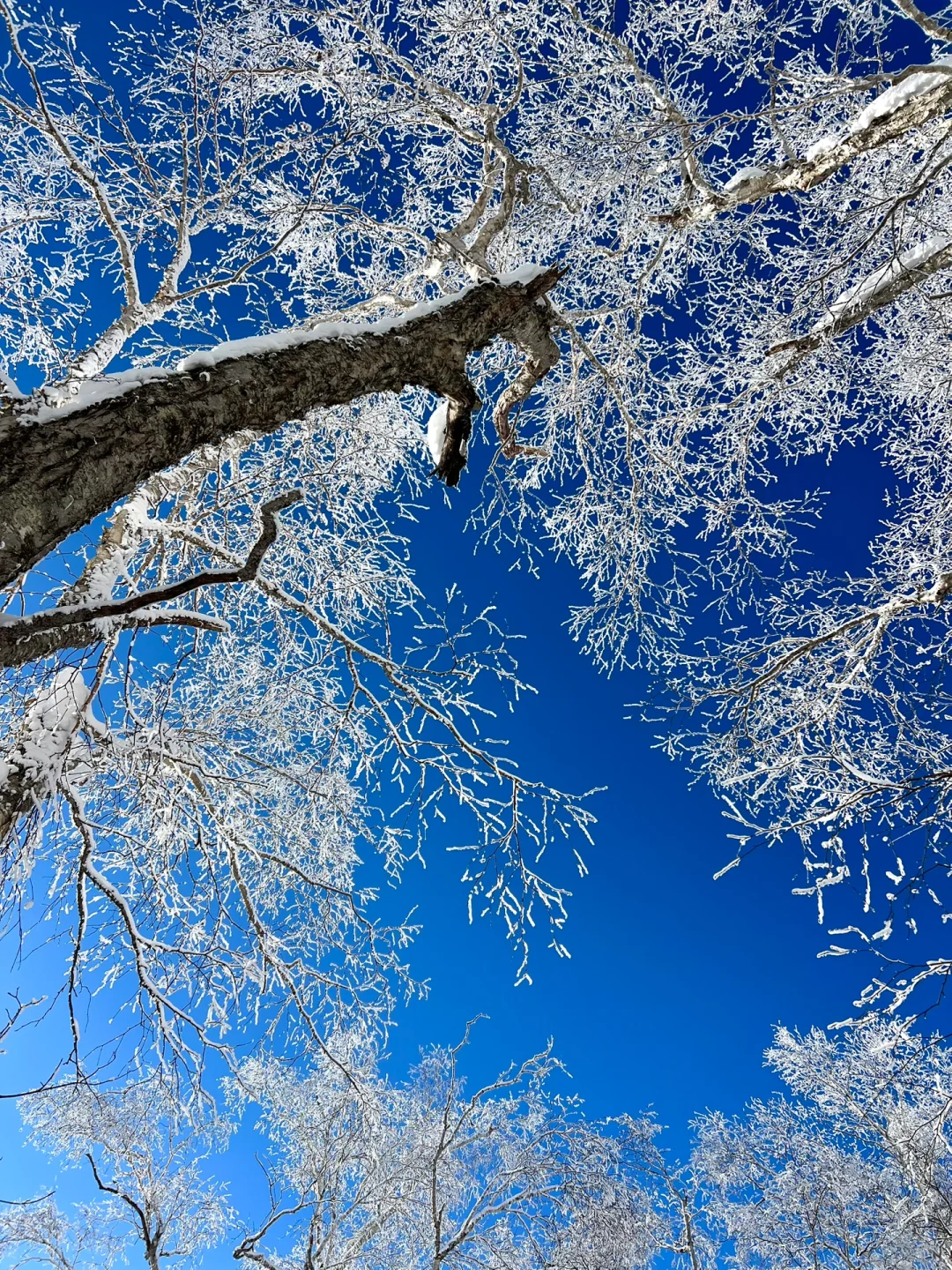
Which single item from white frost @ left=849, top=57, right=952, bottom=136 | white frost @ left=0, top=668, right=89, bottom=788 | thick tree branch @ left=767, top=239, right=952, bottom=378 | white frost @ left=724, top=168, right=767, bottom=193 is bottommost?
white frost @ left=0, top=668, right=89, bottom=788

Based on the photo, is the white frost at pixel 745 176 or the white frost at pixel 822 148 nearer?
the white frost at pixel 822 148

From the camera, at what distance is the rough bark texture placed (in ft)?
5.82

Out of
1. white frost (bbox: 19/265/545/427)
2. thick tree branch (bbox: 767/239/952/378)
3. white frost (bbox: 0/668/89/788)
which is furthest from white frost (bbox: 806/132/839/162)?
white frost (bbox: 0/668/89/788)

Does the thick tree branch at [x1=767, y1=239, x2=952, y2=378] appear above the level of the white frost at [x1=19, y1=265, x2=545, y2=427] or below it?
above

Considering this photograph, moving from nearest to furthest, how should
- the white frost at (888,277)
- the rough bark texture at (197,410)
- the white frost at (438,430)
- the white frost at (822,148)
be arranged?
the rough bark texture at (197,410) → the white frost at (438,430) → the white frost at (888,277) → the white frost at (822,148)

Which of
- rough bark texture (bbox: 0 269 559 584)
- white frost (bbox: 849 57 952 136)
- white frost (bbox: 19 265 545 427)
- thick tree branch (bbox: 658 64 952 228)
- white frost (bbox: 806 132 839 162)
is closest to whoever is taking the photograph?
rough bark texture (bbox: 0 269 559 584)

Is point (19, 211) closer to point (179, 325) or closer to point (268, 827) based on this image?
point (179, 325)

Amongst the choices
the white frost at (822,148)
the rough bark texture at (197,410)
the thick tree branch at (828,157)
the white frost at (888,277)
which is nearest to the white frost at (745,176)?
the thick tree branch at (828,157)

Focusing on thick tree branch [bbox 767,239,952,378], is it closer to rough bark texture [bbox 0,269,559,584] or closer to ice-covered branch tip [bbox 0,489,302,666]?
rough bark texture [bbox 0,269,559,584]

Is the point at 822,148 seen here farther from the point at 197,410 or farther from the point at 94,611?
the point at 94,611

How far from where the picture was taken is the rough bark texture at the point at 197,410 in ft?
5.82

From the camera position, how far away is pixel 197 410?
83.4 inches

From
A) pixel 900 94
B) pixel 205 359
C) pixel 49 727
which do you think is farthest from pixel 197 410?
pixel 900 94

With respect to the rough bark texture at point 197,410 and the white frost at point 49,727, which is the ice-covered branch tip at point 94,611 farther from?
the white frost at point 49,727
